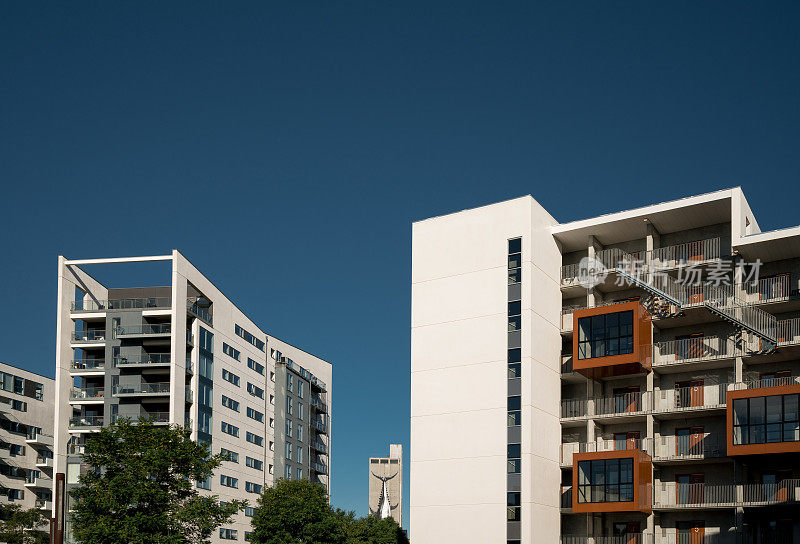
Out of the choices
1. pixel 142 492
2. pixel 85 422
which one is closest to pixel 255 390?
pixel 85 422

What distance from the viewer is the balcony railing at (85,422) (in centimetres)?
9556

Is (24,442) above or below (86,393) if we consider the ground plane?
below

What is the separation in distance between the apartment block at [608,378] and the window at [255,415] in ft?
171

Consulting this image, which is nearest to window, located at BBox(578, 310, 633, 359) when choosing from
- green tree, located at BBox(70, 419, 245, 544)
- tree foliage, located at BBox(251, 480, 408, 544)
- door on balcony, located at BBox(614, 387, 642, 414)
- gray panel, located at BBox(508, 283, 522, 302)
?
door on balcony, located at BBox(614, 387, 642, 414)

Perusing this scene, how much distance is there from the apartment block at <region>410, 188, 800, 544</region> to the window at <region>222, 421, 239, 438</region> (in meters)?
45.8

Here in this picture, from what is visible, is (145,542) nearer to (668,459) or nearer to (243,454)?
(668,459)

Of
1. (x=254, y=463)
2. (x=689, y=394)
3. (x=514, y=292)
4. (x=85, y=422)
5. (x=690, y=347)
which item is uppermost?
(x=514, y=292)

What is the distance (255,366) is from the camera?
115 metres

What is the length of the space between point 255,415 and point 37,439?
25143 mm

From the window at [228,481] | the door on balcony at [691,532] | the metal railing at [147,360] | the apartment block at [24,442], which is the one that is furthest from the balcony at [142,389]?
the door on balcony at [691,532]

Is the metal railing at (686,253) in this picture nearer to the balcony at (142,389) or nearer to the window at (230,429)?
the balcony at (142,389)

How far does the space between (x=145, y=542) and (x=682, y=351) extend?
33560 millimetres

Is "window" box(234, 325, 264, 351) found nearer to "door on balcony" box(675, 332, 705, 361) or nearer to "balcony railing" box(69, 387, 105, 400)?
"balcony railing" box(69, 387, 105, 400)

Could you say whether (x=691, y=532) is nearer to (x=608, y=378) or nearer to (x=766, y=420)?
(x=766, y=420)
